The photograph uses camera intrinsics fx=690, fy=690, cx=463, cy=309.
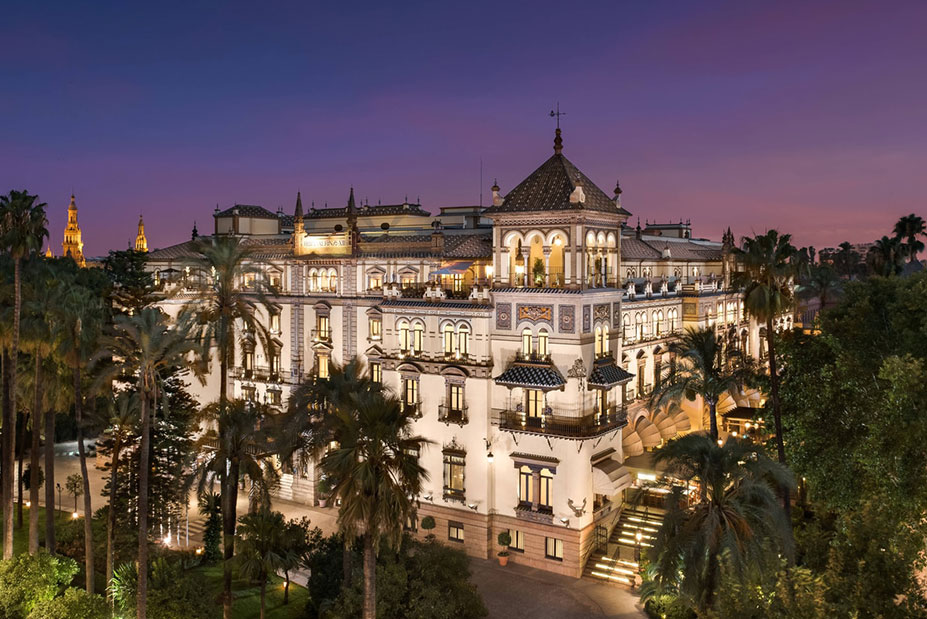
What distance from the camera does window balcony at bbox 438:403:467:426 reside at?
3956 centimetres

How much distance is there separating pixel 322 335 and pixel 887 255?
140 ft

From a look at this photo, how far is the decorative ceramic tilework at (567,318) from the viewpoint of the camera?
36750mm

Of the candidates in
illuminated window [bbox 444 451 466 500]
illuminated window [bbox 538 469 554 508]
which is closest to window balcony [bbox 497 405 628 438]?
illuminated window [bbox 538 469 554 508]

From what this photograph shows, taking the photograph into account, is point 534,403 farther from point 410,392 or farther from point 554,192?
point 554,192

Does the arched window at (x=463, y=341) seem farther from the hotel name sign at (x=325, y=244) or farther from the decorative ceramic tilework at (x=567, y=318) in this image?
the hotel name sign at (x=325, y=244)

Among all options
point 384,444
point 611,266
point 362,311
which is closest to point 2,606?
point 384,444

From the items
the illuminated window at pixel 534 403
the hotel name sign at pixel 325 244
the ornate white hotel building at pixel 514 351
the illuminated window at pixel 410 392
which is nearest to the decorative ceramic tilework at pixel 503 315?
the ornate white hotel building at pixel 514 351

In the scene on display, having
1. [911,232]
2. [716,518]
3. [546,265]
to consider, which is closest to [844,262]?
[911,232]

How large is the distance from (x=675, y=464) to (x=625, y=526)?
18.2 metres

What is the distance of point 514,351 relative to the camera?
38531 mm

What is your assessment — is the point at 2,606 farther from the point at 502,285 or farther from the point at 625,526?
the point at 625,526

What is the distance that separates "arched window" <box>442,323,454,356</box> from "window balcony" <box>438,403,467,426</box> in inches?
122

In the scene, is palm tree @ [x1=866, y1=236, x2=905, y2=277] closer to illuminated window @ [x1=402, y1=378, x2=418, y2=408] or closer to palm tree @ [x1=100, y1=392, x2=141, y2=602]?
illuminated window @ [x1=402, y1=378, x2=418, y2=408]

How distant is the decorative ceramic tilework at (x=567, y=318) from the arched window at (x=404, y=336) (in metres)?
10.4
